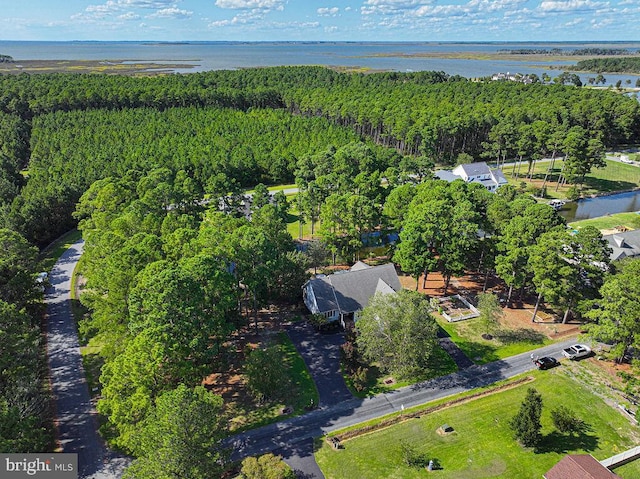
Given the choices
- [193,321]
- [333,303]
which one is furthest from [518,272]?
[193,321]

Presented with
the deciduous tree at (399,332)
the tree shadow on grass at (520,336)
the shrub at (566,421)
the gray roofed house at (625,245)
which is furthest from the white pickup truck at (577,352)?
the gray roofed house at (625,245)

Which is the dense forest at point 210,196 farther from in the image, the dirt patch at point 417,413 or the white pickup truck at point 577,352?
the dirt patch at point 417,413

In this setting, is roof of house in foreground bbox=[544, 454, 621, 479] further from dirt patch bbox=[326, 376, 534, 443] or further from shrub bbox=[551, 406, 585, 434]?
dirt patch bbox=[326, 376, 534, 443]

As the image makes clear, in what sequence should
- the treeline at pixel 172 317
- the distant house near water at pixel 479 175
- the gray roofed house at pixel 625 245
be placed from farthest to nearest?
the distant house near water at pixel 479 175 < the gray roofed house at pixel 625 245 < the treeline at pixel 172 317

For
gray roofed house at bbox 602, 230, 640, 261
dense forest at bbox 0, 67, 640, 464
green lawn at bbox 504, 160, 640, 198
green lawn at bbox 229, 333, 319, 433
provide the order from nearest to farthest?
1. dense forest at bbox 0, 67, 640, 464
2. green lawn at bbox 229, 333, 319, 433
3. gray roofed house at bbox 602, 230, 640, 261
4. green lawn at bbox 504, 160, 640, 198

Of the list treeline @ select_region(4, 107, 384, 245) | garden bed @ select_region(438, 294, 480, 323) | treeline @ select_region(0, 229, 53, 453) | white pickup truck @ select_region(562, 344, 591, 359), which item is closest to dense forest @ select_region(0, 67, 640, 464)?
treeline @ select_region(0, 229, 53, 453)
